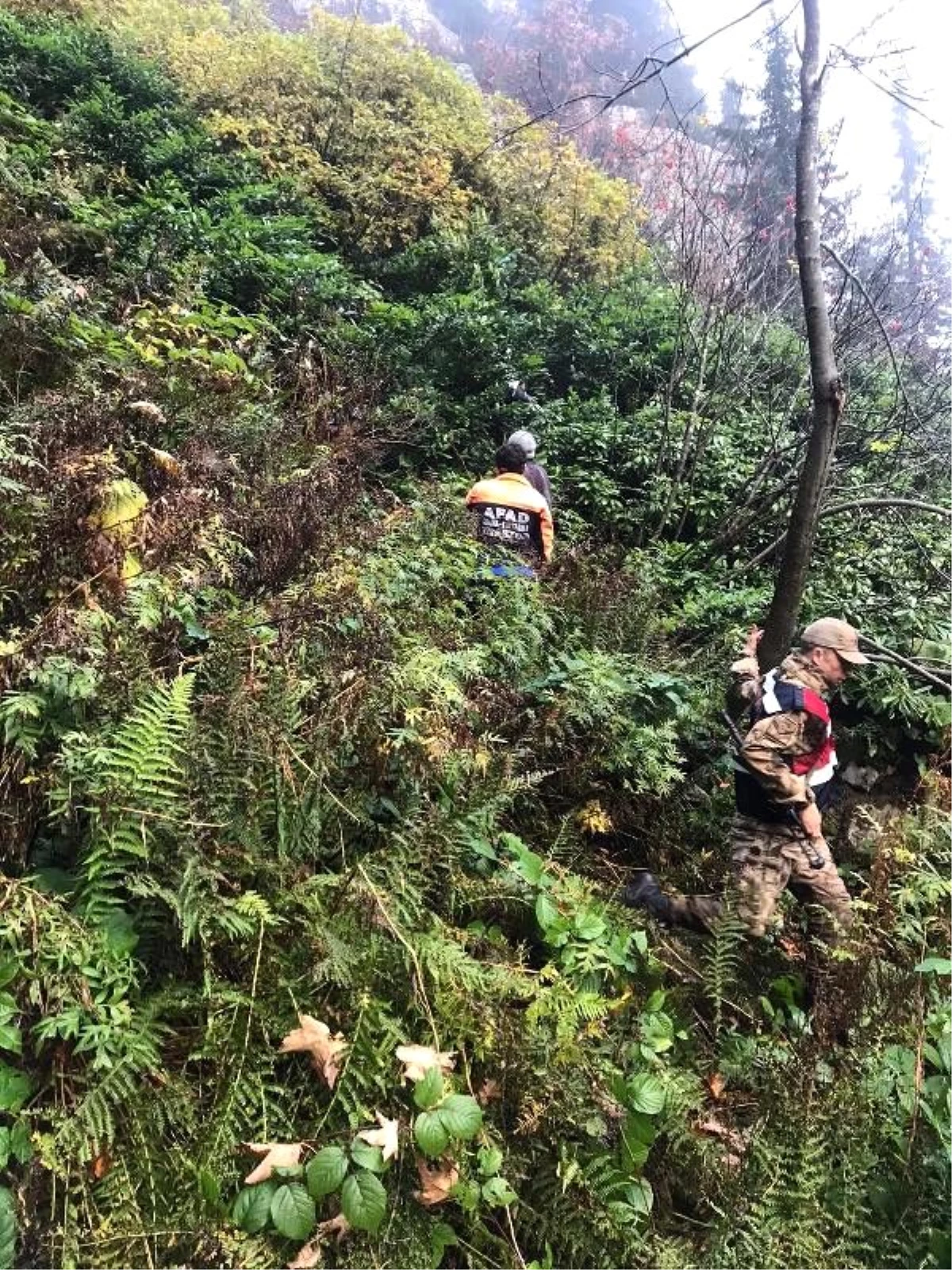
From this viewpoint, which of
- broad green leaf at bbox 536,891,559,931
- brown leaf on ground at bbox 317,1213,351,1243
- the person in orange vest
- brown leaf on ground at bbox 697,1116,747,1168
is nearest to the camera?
brown leaf on ground at bbox 317,1213,351,1243

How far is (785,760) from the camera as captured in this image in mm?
3814

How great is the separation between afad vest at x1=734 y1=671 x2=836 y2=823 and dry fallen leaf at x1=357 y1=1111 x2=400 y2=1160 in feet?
7.90

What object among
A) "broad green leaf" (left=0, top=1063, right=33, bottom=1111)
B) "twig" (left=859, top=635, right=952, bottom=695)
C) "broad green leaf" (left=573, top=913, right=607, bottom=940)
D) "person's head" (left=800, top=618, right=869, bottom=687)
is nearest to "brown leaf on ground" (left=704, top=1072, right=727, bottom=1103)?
"broad green leaf" (left=573, top=913, right=607, bottom=940)

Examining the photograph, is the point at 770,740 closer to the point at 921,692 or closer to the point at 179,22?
the point at 921,692

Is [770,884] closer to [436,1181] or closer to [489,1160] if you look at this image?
[489,1160]

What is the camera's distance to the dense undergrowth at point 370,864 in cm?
217

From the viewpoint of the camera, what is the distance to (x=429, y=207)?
36.4 ft

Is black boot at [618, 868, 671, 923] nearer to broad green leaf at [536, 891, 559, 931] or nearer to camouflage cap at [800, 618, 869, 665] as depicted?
broad green leaf at [536, 891, 559, 931]

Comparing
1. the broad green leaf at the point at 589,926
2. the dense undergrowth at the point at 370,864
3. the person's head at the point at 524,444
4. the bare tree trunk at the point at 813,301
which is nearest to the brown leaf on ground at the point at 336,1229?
the dense undergrowth at the point at 370,864

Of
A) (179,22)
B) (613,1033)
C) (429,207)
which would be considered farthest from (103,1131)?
(179,22)

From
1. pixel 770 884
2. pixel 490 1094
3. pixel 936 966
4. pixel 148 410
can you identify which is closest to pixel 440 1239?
pixel 490 1094

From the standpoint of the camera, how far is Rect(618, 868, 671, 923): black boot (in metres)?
3.84

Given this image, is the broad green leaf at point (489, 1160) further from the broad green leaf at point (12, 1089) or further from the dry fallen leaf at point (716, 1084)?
the broad green leaf at point (12, 1089)

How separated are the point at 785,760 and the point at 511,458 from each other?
327 centimetres
